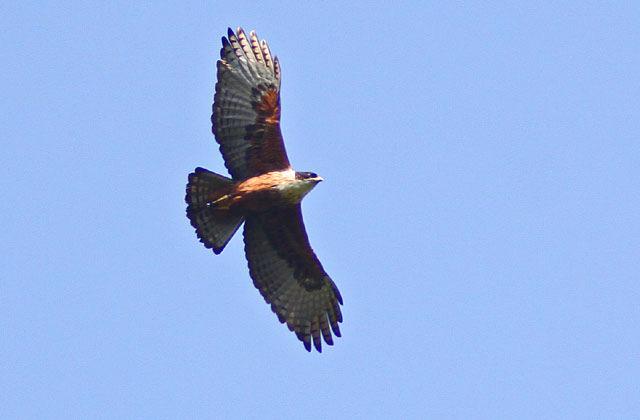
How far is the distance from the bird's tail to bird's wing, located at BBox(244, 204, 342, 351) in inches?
17.4

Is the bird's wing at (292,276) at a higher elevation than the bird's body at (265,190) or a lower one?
lower

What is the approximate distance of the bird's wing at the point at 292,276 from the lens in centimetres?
1888

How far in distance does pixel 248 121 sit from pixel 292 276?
2.41 metres

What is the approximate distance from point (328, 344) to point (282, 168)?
9.08ft

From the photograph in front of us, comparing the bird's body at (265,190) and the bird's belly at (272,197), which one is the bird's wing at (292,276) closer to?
the bird's belly at (272,197)

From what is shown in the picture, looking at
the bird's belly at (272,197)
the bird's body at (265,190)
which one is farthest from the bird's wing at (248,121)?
the bird's belly at (272,197)

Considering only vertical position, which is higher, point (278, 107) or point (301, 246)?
point (278, 107)

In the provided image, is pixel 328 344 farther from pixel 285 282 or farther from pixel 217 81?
pixel 217 81

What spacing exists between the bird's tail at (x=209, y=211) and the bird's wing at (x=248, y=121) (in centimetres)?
31

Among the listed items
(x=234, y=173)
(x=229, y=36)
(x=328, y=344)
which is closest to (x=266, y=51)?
(x=229, y=36)

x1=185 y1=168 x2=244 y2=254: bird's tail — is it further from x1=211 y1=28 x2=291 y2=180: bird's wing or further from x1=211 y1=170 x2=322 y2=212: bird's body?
x1=211 y1=28 x2=291 y2=180: bird's wing

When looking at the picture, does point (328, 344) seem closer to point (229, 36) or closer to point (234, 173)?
point (234, 173)

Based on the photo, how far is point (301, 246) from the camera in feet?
62.6

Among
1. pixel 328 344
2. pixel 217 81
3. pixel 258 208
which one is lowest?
pixel 328 344
